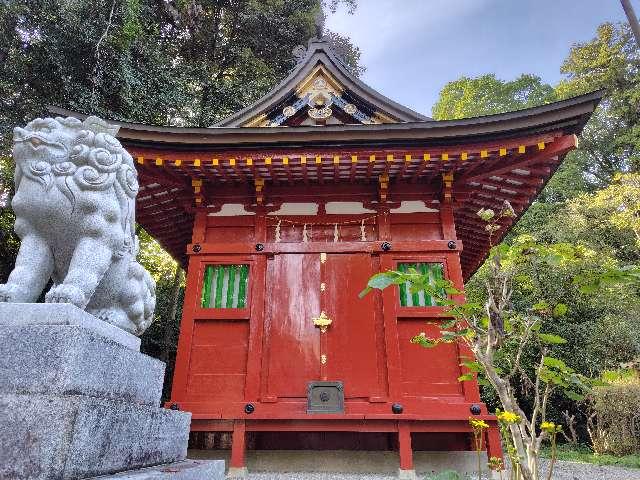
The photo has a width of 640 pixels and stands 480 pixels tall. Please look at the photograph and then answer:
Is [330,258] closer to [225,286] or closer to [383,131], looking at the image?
[225,286]

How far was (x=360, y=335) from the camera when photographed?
5555 mm

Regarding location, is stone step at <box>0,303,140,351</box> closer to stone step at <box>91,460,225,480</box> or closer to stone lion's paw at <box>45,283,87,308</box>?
stone lion's paw at <box>45,283,87,308</box>

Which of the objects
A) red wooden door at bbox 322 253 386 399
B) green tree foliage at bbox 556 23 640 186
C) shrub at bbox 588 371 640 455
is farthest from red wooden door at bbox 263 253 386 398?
green tree foliage at bbox 556 23 640 186

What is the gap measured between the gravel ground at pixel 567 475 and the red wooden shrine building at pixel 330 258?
0.50 metres

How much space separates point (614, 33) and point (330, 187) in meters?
23.6

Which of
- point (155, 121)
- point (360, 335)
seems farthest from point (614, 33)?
point (360, 335)

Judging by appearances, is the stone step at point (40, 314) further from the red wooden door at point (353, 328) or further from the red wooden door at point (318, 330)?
the red wooden door at point (353, 328)

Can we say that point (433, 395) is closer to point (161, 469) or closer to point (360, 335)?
point (360, 335)

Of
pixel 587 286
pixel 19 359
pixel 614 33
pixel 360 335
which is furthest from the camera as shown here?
pixel 614 33

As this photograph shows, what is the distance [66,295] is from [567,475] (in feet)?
22.3

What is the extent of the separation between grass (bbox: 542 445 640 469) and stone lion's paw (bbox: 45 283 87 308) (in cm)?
945

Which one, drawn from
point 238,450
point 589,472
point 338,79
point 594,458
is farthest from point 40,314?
point 594,458

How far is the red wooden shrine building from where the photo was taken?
5117mm

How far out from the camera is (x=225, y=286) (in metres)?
5.84
